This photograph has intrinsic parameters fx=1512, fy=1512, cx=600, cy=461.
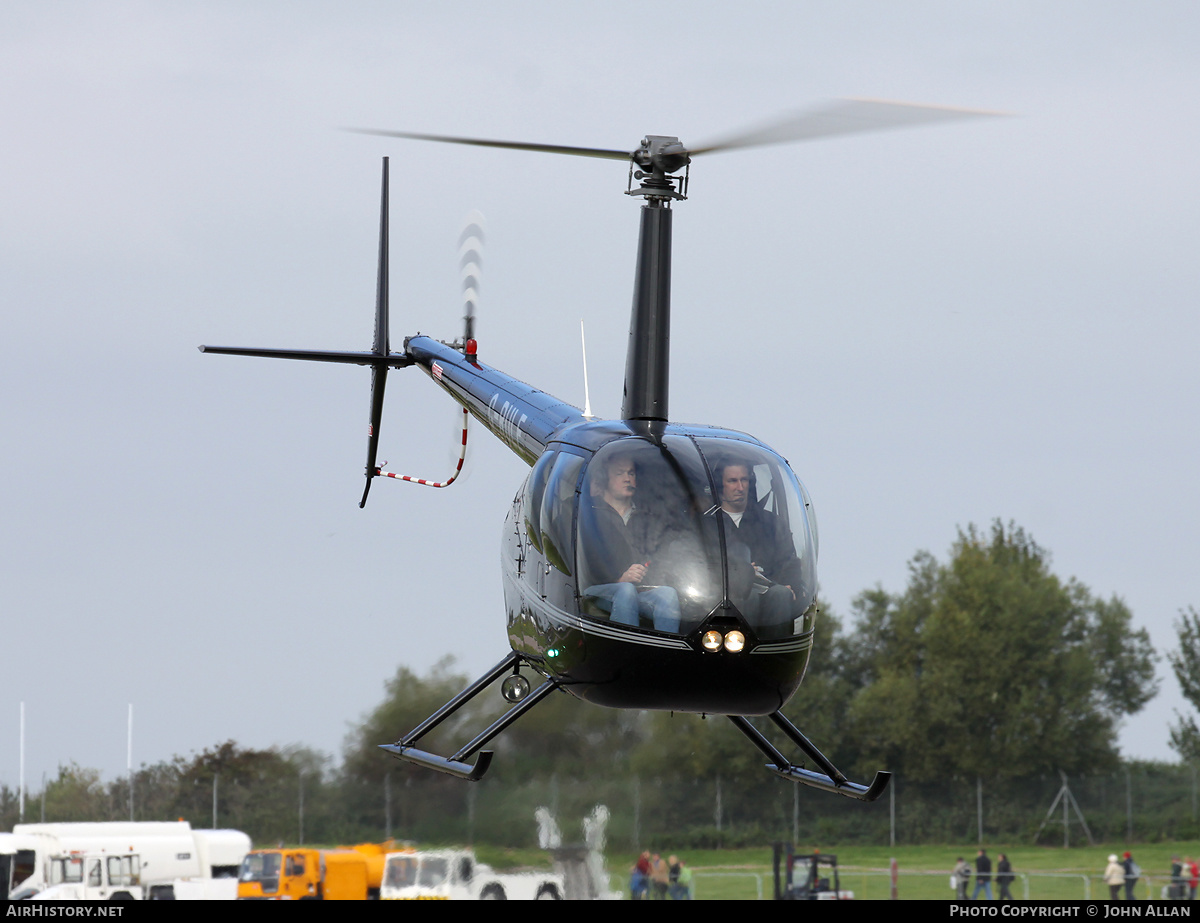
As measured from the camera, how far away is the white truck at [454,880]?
22500 millimetres

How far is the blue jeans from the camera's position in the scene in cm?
913

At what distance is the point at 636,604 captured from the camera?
9.27m

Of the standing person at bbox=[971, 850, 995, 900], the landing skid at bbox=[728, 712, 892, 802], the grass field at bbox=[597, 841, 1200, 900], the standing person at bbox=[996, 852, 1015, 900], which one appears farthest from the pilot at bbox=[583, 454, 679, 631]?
the standing person at bbox=[971, 850, 995, 900]

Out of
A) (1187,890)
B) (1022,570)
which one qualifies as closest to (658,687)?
(1187,890)

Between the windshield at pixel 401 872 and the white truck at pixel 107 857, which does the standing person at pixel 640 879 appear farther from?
the white truck at pixel 107 857

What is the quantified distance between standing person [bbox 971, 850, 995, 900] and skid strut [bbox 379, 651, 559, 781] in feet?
59.7

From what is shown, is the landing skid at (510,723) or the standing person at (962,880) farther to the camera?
the standing person at (962,880)

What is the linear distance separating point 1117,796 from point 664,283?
95.0 feet

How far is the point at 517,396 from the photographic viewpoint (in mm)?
14562

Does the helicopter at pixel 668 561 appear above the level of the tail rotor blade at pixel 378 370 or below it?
below

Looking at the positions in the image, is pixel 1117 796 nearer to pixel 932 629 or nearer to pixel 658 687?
pixel 932 629

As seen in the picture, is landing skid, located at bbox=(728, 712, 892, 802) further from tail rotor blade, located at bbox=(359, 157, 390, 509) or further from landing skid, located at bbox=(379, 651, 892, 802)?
tail rotor blade, located at bbox=(359, 157, 390, 509)

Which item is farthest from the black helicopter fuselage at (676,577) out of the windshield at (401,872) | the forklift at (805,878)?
the forklift at (805,878)

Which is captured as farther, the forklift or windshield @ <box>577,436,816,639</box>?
the forklift
